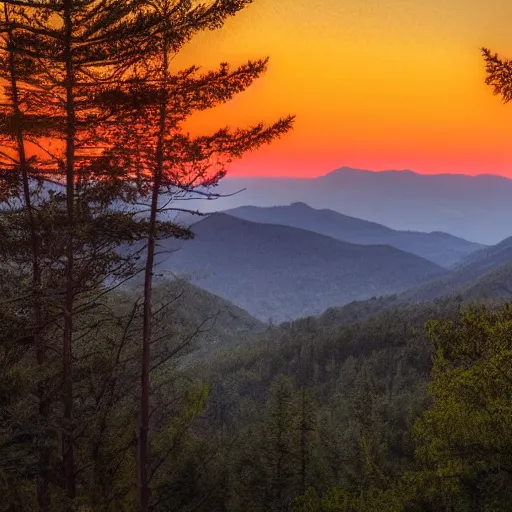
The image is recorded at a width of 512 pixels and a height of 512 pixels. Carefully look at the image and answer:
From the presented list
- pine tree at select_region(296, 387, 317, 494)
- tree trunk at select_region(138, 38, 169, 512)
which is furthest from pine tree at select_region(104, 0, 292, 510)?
pine tree at select_region(296, 387, 317, 494)

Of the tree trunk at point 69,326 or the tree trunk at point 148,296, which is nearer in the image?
the tree trunk at point 69,326

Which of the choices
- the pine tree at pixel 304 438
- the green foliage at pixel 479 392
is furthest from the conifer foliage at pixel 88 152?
the pine tree at pixel 304 438

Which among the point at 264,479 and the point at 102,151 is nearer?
the point at 102,151

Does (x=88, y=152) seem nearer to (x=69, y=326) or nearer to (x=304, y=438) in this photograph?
(x=69, y=326)

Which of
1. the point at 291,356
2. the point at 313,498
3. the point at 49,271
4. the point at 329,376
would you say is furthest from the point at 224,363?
the point at 49,271

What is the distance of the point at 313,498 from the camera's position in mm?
20547

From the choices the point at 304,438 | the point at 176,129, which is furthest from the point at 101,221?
the point at 304,438

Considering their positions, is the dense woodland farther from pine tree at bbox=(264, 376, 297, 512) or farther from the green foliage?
pine tree at bbox=(264, 376, 297, 512)

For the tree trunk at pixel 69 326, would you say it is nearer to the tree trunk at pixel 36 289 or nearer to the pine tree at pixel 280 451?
the tree trunk at pixel 36 289

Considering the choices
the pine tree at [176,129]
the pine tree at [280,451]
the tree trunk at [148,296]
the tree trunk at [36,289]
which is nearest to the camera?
the pine tree at [176,129]

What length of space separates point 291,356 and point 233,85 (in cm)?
14119

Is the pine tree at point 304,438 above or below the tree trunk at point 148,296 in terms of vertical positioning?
below

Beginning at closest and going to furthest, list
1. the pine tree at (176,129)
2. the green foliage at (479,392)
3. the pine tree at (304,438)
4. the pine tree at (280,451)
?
the pine tree at (176,129)
the green foliage at (479,392)
the pine tree at (280,451)
the pine tree at (304,438)

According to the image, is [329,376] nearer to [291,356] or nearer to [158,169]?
[291,356]
